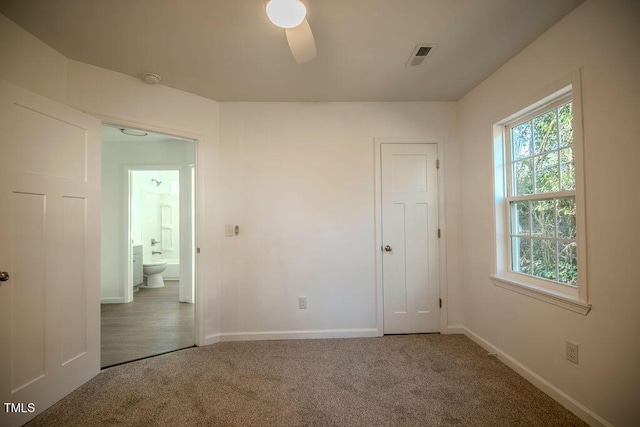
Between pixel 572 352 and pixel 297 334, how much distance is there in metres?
2.17

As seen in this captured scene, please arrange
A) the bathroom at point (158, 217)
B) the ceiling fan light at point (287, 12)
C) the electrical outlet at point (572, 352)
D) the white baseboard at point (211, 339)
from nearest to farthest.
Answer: the ceiling fan light at point (287, 12) → the electrical outlet at point (572, 352) → the white baseboard at point (211, 339) → the bathroom at point (158, 217)

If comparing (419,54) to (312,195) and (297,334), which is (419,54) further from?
(297,334)

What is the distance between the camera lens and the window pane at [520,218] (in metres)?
2.11

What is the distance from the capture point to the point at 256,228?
2762mm

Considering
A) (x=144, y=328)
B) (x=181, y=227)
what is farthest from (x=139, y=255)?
(x=144, y=328)

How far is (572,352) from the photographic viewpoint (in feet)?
5.39

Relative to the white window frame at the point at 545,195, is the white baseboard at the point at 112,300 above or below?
below

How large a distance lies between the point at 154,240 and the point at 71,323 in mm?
4410

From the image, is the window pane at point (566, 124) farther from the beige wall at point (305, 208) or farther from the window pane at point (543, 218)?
the beige wall at point (305, 208)

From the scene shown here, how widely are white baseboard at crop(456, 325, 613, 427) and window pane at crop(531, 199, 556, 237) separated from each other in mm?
1032

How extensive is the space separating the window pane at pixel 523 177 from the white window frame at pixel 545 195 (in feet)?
0.20

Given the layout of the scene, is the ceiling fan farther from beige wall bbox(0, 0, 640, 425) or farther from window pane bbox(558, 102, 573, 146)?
window pane bbox(558, 102, 573, 146)

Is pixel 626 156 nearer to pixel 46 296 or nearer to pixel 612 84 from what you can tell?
pixel 612 84

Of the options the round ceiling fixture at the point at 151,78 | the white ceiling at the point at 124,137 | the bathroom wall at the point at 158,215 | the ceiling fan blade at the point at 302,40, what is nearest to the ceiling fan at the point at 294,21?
the ceiling fan blade at the point at 302,40
